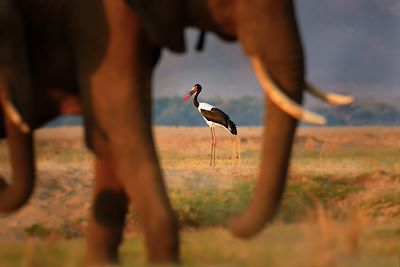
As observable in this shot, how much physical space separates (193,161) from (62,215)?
4.24 m

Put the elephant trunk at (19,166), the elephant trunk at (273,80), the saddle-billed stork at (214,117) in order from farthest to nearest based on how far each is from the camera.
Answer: the saddle-billed stork at (214,117)
the elephant trunk at (19,166)
the elephant trunk at (273,80)

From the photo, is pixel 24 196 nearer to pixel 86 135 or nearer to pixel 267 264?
pixel 86 135

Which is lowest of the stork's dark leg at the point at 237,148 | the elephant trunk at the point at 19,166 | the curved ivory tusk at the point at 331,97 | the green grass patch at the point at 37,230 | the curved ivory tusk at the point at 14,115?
the stork's dark leg at the point at 237,148

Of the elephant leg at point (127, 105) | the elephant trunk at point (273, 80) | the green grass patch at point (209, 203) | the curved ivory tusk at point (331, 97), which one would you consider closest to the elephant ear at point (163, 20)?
the elephant leg at point (127, 105)

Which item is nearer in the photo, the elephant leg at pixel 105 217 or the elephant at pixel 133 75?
the elephant at pixel 133 75

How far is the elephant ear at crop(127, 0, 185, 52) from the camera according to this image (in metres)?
6.05

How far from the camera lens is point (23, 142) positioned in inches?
264

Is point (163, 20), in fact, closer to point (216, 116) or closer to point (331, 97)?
point (331, 97)

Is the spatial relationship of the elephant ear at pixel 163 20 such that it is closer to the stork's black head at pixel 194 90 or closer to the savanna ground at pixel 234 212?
the savanna ground at pixel 234 212

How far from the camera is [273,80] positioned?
5.95 m

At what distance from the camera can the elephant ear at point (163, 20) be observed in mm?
6047

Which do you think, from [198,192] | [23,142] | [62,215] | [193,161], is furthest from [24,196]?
[193,161]

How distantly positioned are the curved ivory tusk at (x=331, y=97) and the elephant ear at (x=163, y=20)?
99 cm

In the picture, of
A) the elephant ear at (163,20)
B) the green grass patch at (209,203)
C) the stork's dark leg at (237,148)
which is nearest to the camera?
the elephant ear at (163,20)
